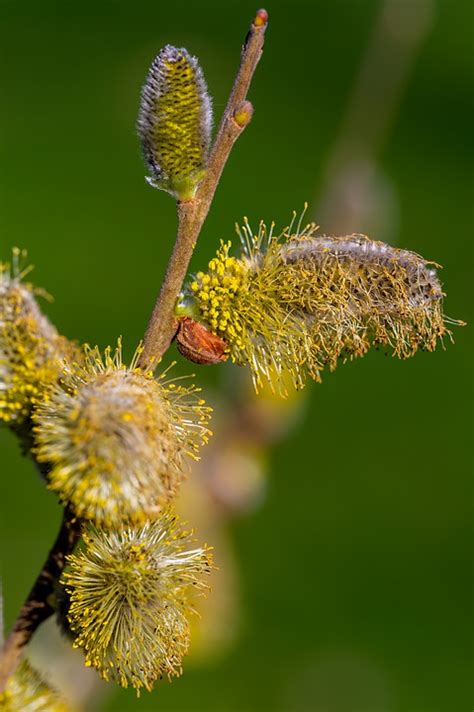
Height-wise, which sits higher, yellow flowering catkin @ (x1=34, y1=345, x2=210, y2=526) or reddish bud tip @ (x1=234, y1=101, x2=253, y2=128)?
reddish bud tip @ (x1=234, y1=101, x2=253, y2=128)

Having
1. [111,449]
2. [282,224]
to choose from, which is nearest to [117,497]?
[111,449]

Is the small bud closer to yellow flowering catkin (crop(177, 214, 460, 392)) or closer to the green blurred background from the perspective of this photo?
yellow flowering catkin (crop(177, 214, 460, 392))

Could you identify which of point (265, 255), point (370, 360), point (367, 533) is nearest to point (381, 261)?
point (265, 255)

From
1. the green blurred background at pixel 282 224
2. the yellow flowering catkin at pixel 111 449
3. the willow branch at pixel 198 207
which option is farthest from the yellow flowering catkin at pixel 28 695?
the green blurred background at pixel 282 224

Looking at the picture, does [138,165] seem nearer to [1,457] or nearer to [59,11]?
[59,11]

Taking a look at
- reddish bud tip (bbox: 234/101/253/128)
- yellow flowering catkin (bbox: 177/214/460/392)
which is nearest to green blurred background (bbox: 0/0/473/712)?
yellow flowering catkin (bbox: 177/214/460/392)

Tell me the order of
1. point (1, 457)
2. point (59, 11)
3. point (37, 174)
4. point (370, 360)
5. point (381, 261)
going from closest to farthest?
point (381, 261)
point (1, 457)
point (370, 360)
point (37, 174)
point (59, 11)

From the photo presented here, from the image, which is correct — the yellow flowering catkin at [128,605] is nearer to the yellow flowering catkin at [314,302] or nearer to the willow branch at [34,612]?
the willow branch at [34,612]

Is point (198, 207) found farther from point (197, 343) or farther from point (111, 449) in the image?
point (111, 449)
